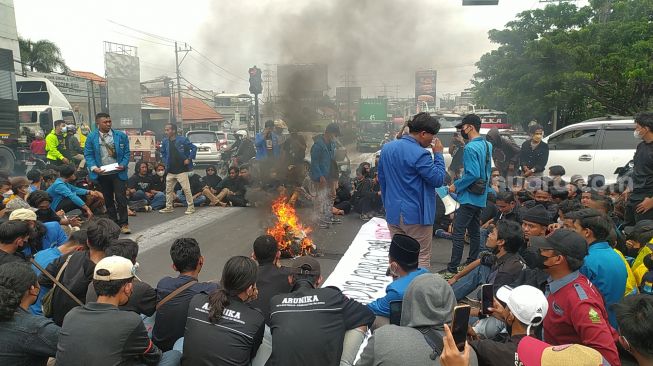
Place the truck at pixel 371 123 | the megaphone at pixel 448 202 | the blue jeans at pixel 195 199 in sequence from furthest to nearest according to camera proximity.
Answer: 1. the truck at pixel 371 123
2. the blue jeans at pixel 195 199
3. the megaphone at pixel 448 202

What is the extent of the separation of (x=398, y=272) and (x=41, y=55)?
36180 millimetres

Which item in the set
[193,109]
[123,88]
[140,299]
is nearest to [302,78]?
[140,299]

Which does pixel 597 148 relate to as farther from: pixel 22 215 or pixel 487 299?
pixel 22 215

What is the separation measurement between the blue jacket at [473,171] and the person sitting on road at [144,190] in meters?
7.01

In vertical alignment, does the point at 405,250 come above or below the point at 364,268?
above

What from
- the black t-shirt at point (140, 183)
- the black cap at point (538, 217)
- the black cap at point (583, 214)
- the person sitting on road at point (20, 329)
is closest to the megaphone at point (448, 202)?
the black cap at point (538, 217)

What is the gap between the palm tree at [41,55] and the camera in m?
31.3

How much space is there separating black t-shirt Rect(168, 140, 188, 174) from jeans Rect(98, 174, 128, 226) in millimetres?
1642

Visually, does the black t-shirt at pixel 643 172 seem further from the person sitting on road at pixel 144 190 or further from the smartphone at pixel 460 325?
the person sitting on road at pixel 144 190

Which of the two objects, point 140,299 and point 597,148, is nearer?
point 140,299

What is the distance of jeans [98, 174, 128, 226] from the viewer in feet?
24.7

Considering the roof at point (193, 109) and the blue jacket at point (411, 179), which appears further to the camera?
the roof at point (193, 109)

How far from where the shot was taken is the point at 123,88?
93.4ft

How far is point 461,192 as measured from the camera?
5.39 metres
